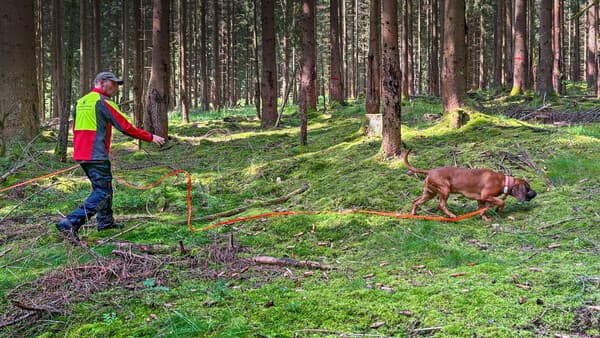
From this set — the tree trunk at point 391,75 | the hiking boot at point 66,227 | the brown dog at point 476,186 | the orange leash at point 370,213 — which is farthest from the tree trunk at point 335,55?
the hiking boot at point 66,227

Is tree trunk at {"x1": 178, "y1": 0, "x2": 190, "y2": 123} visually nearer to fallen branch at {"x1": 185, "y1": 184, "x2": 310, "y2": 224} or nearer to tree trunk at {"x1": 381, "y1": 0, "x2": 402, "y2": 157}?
fallen branch at {"x1": 185, "y1": 184, "x2": 310, "y2": 224}

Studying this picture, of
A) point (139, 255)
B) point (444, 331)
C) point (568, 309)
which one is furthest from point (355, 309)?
point (139, 255)

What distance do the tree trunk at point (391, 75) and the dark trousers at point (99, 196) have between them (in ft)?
14.6

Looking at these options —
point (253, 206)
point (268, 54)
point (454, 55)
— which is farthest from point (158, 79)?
point (454, 55)

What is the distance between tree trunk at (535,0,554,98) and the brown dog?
42.8ft

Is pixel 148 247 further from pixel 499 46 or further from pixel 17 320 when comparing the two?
pixel 499 46

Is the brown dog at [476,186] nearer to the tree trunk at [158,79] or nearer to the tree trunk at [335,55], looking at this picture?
the tree trunk at [158,79]

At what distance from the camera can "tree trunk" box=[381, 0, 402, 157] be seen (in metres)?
7.63

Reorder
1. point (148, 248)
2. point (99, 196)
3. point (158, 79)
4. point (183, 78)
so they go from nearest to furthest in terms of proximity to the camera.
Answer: point (148, 248)
point (99, 196)
point (158, 79)
point (183, 78)

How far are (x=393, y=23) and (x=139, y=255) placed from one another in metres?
5.59

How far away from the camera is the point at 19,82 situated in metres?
11.8

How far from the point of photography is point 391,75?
25.0ft

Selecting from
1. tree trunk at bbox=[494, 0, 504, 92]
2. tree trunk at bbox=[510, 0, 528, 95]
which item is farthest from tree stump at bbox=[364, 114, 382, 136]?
tree trunk at bbox=[494, 0, 504, 92]

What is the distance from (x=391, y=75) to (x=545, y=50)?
13.4 m
